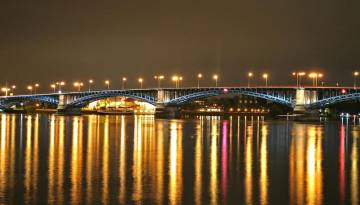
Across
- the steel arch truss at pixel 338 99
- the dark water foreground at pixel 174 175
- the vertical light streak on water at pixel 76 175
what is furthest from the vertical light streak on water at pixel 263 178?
the steel arch truss at pixel 338 99

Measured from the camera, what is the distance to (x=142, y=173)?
888 inches

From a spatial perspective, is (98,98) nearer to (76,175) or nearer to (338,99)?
(338,99)

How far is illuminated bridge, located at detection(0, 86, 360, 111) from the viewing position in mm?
114875

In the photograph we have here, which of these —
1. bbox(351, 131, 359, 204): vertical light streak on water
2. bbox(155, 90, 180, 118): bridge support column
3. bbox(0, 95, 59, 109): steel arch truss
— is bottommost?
bbox(351, 131, 359, 204): vertical light streak on water

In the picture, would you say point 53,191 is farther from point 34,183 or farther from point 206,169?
point 206,169

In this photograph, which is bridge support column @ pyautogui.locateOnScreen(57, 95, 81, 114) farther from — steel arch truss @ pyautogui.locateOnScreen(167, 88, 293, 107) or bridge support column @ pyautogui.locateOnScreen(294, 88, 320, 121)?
bridge support column @ pyautogui.locateOnScreen(294, 88, 320, 121)

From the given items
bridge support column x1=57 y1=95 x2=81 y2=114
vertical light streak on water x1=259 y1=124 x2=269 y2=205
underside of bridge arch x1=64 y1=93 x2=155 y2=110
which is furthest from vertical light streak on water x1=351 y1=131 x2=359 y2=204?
bridge support column x1=57 y1=95 x2=81 y2=114

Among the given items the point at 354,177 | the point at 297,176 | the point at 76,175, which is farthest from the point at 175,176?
the point at 354,177

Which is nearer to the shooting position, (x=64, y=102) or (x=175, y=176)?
(x=175, y=176)

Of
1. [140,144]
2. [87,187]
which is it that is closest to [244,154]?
[140,144]

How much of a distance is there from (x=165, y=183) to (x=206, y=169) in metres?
4.34

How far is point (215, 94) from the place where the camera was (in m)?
131

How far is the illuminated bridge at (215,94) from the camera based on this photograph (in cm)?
11488

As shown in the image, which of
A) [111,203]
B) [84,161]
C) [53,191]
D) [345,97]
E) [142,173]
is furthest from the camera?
[345,97]
